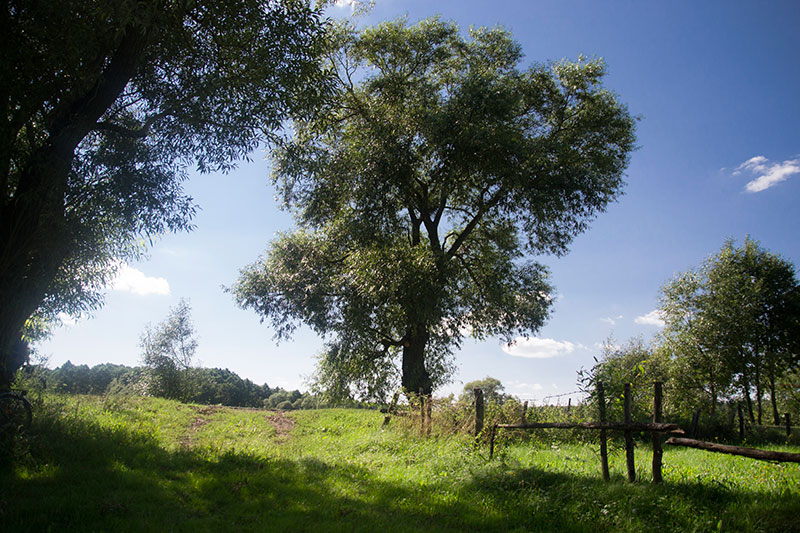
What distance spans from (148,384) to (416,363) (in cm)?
2454

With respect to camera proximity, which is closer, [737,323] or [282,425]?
[282,425]

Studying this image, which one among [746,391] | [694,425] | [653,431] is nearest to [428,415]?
[653,431]

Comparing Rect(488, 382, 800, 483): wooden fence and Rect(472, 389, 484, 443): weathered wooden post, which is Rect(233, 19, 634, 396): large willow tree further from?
Rect(488, 382, 800, 483): wooden fence

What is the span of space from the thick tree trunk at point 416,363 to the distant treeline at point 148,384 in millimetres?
5941

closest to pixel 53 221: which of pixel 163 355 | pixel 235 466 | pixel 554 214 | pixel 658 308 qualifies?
pixel 235 466

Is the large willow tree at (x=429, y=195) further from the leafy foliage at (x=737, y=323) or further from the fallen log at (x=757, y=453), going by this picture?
the leafy foliage at (x=737, y=323)

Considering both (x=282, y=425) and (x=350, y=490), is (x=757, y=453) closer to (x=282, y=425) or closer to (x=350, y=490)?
(x=350, y=490)

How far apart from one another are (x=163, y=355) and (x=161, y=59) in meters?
29.8

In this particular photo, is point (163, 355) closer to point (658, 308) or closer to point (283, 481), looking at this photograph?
point (283, 481)

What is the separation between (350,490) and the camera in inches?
354

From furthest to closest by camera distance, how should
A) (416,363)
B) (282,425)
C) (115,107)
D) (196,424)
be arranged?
(416,363) < (282,425) < (196,424) < (115,107)

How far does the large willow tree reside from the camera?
61.0 feet

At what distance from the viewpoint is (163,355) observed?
3609cm

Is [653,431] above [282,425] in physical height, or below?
above
